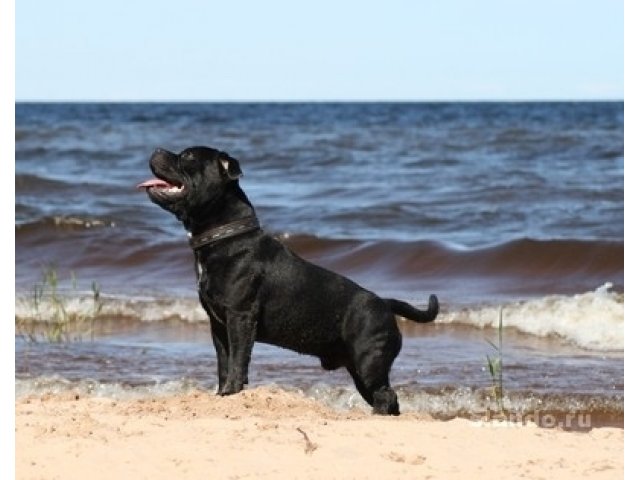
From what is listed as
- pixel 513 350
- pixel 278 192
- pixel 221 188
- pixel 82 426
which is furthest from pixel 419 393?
pixel 278 192

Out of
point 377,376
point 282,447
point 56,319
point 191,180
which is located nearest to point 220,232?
point 191,180

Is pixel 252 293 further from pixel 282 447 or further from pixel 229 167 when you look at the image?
pixel 282 447

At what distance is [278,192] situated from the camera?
71.4 ft

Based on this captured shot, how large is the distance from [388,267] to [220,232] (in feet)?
26.2

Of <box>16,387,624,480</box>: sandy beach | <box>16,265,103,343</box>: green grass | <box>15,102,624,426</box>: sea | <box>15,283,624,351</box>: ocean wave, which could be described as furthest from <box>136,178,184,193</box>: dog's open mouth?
<box>15,283,624,351</box>: ocean wave

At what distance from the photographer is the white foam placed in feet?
36.9

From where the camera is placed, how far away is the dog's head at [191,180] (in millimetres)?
7008

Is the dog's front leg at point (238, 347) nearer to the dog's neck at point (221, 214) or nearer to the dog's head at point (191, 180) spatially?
the dog's neck at point (221, 214)

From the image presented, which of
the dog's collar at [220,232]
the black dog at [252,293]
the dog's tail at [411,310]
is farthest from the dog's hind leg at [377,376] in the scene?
the dog's collar at [220,232]

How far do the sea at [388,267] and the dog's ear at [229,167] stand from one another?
2.16 meters

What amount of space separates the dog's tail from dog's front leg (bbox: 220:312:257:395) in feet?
2.60

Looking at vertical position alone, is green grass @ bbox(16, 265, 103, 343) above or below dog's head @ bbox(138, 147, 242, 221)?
below

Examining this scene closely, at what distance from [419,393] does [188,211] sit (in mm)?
2640

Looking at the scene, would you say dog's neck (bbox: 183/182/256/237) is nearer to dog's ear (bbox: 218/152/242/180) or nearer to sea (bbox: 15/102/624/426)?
dog's ear (bbox: 218/152/242/180)
